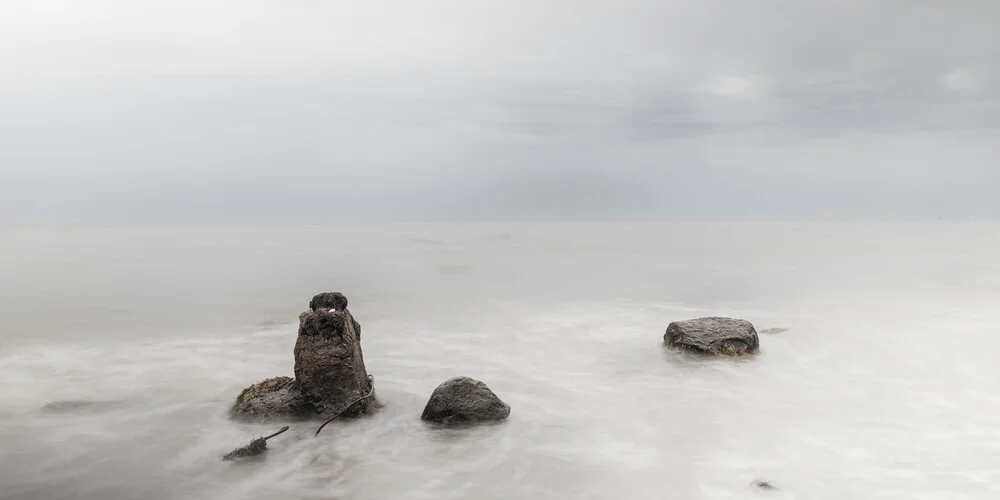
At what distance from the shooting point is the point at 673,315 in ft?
62.0

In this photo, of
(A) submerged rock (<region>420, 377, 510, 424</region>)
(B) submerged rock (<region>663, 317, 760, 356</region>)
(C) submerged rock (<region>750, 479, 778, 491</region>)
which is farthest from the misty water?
(B) submerged rock (<region>663, 317, 760, 356</region>)

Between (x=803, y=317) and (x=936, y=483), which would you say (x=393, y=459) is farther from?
(x=803, y=317)

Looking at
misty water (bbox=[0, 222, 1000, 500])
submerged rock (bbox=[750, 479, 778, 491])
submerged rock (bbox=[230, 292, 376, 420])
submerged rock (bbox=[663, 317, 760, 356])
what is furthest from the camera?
submerged rock (bbox=[663, 317, 760, 356])

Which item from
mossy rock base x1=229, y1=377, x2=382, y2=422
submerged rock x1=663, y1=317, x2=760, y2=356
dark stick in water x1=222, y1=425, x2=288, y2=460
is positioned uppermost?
submerged rock x1=663, y1=317, x2=760, y2=356

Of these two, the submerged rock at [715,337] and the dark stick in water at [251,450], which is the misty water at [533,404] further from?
the submerged rock at [715,337]

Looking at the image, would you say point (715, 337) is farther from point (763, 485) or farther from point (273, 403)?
point (273, 403)

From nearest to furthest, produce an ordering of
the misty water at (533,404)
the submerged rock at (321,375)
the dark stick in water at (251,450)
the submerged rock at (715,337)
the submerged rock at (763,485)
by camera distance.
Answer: the submerged rock at (763,485) < the misty water at (533,404) < the dark stick in water at (251,450) < the submerged rock at (321,375) < the submerged rock at (715,337)

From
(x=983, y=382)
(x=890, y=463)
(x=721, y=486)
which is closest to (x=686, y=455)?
→ (x=721, y=486)

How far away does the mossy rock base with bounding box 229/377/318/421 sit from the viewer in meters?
7.84

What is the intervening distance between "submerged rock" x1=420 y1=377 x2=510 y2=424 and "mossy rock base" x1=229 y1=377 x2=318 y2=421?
1.51m

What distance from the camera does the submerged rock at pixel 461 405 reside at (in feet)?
25.7

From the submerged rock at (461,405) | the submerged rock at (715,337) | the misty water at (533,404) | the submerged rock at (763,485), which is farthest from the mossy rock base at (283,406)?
the submerged rock at (715,337)

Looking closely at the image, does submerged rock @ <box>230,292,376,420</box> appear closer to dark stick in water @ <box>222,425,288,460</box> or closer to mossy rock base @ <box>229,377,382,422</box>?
mossy rock base @ <box>229,377,382,422</box>

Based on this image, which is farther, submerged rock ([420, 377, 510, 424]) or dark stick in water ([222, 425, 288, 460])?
submerged rock ([420, 377, 510, 424])
